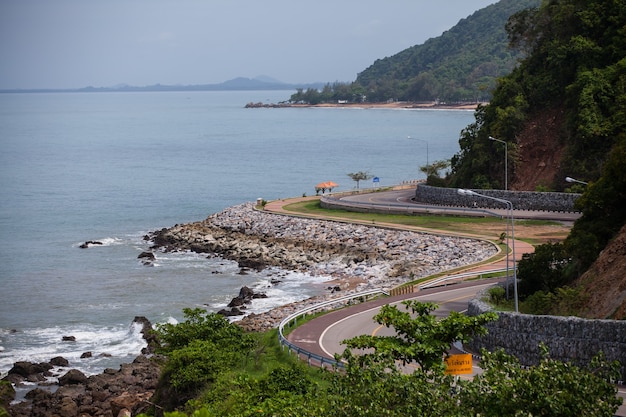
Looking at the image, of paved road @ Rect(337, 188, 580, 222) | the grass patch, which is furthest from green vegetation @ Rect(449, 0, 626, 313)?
the grass patch

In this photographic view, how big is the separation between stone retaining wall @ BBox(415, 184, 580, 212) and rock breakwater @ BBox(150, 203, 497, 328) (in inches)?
339

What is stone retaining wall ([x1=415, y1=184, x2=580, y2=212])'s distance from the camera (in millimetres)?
64438

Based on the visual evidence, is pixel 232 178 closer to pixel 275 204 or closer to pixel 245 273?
pixel 275 204

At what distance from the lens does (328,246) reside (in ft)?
207

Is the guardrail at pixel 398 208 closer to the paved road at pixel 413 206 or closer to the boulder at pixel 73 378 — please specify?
the paved road at pixel 413 206

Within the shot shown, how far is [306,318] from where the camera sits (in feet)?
124

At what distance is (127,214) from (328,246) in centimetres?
3498

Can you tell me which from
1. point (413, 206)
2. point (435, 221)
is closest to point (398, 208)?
point (413, 206)

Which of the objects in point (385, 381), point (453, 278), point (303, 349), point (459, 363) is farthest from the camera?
point (453, 278)

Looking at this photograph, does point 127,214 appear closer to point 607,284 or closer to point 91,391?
point 91,391

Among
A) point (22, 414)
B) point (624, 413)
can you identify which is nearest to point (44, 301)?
point (22, 414)

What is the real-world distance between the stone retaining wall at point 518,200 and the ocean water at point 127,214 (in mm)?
16701

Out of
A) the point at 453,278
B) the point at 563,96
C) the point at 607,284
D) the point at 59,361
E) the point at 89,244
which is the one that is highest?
the point at 563,96

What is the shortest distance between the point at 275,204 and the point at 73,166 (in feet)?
234
